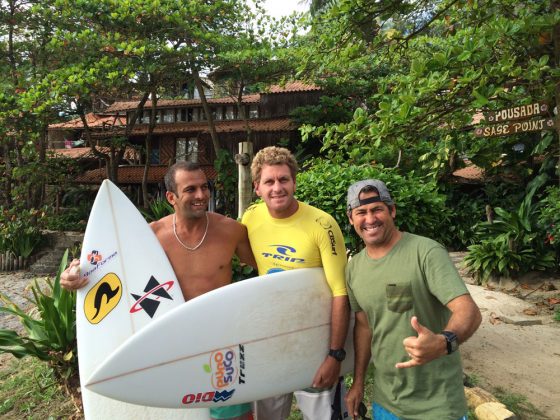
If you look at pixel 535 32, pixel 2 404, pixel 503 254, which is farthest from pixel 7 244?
pixel 535 32

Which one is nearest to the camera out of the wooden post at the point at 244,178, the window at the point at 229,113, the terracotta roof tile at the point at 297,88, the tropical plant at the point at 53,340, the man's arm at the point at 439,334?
the man's arm at the point at 439,334

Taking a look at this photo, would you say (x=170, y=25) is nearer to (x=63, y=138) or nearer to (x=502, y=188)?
(x=502, y=188)

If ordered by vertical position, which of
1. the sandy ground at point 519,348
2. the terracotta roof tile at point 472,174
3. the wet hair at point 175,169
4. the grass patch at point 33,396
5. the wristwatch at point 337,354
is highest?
the terracotta roof tile at point 472,174

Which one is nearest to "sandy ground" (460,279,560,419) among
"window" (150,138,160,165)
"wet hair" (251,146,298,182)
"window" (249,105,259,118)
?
"wet hair" (251,146,298,182)

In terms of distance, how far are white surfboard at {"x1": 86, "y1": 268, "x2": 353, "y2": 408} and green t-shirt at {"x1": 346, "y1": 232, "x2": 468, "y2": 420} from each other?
1.43ft

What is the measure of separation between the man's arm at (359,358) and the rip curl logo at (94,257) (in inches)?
60.4

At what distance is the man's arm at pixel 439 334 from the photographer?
1.30 m

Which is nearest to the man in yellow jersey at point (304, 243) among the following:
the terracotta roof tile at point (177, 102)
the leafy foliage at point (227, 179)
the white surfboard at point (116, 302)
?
the white surfboard at point (116, 302)

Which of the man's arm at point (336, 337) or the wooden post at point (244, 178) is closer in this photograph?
the man's arm at point (336, 337)

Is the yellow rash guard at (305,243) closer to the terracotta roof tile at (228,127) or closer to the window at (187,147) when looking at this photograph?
the terracotta roof tile at (228,127)

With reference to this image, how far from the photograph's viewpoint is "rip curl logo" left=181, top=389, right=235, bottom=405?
1905 mm

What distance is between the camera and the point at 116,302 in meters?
2.42

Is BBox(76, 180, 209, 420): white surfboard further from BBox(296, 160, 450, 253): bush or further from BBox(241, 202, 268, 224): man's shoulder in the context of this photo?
BBox(296, 160, 450, 253): bush

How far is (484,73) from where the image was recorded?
9.84 ft
